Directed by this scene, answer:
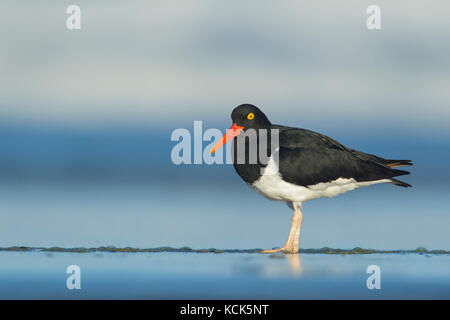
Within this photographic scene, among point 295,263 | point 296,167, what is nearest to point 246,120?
point 296,167

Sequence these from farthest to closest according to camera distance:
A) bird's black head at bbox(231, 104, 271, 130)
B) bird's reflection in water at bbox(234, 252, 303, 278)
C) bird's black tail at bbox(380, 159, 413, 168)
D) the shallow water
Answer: bird's black tail at bbox(380, 159, 413, 168) → bird's black head at bbox(231, 104, 271, 130) → bird's reflection in water at bbox(234, 252, 303, 278) → the shallow water

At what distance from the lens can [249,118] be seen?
9.83 m

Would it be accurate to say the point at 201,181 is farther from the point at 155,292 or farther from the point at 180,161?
the point at 155,292

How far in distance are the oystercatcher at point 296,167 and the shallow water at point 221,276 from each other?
0.80 m

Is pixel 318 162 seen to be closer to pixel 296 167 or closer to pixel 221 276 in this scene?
pixel 296 167

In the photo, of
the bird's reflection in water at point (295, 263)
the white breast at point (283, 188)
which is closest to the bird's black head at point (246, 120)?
the white breast at point (283, 188)

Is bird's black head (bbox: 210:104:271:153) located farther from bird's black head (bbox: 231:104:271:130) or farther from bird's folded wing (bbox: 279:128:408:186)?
bird's folded wing (bbox: 279:128:408:186)

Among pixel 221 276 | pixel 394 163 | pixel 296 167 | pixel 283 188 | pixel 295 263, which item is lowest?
pixel 221 276

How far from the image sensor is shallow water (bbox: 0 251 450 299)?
23.9ft

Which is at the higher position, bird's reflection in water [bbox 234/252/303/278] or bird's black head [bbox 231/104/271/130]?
bird's black head [bbox 231/104/271/130]

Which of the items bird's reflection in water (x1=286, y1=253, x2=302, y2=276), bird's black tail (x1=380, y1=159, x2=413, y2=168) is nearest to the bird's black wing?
bird's black tail (x1=380, y1=159, x2=413, y2=168)

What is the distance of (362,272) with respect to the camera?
26.4ft

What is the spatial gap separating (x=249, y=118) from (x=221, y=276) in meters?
2.59

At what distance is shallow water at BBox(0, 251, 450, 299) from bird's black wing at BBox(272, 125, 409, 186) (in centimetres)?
99
